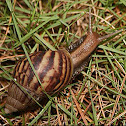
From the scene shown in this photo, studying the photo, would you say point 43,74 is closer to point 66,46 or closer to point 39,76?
point 39,76

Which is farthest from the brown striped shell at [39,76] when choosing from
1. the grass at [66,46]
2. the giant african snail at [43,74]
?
the grass at [66,46]

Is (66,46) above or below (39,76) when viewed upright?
above

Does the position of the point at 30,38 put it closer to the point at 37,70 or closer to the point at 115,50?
the point at 37,70

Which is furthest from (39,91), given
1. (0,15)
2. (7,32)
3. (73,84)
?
(0,15)

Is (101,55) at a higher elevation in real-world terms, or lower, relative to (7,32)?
lower

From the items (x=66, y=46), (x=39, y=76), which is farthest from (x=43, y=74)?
(x=66, y=46)

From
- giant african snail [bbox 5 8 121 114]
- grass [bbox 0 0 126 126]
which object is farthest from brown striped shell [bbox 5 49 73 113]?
grass [bbox 0 0 126 126]
